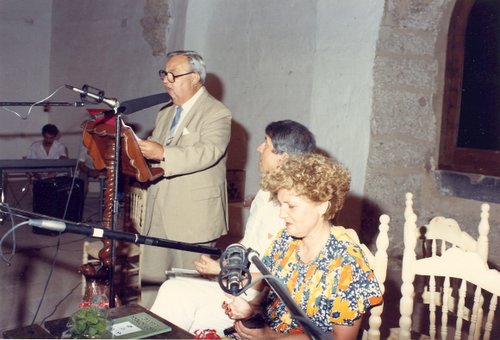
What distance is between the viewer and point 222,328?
7.61 feet

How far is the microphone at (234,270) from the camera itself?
113 cm

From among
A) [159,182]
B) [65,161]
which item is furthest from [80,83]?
[159,182]

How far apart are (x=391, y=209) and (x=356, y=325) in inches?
85.9

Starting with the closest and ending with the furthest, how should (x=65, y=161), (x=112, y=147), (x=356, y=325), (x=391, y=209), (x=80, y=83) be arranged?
(x=356, y=325) < (x=112, y=147) < (x=391, y=209) < (x=65, y=161) < (x=80, y=83)

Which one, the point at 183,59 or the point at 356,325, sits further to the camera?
the point at 183,59

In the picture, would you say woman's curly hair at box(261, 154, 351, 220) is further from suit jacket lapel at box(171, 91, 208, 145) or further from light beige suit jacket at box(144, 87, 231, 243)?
suit jacket lapel at box(171, 91, 208, 145)

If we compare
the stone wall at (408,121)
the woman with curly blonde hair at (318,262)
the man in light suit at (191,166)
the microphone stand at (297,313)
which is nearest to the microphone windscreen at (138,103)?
the man in light suit at (191,166)

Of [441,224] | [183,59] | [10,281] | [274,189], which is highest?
[183,59]

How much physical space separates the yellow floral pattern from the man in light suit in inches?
42.8

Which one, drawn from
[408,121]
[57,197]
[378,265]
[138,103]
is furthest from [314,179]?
[57,197]

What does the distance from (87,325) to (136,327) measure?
20cm

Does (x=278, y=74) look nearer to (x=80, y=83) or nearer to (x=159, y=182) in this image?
(x=159, y=182)

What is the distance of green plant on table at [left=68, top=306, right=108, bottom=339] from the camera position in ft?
5.27

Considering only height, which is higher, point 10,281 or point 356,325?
point 356,325
